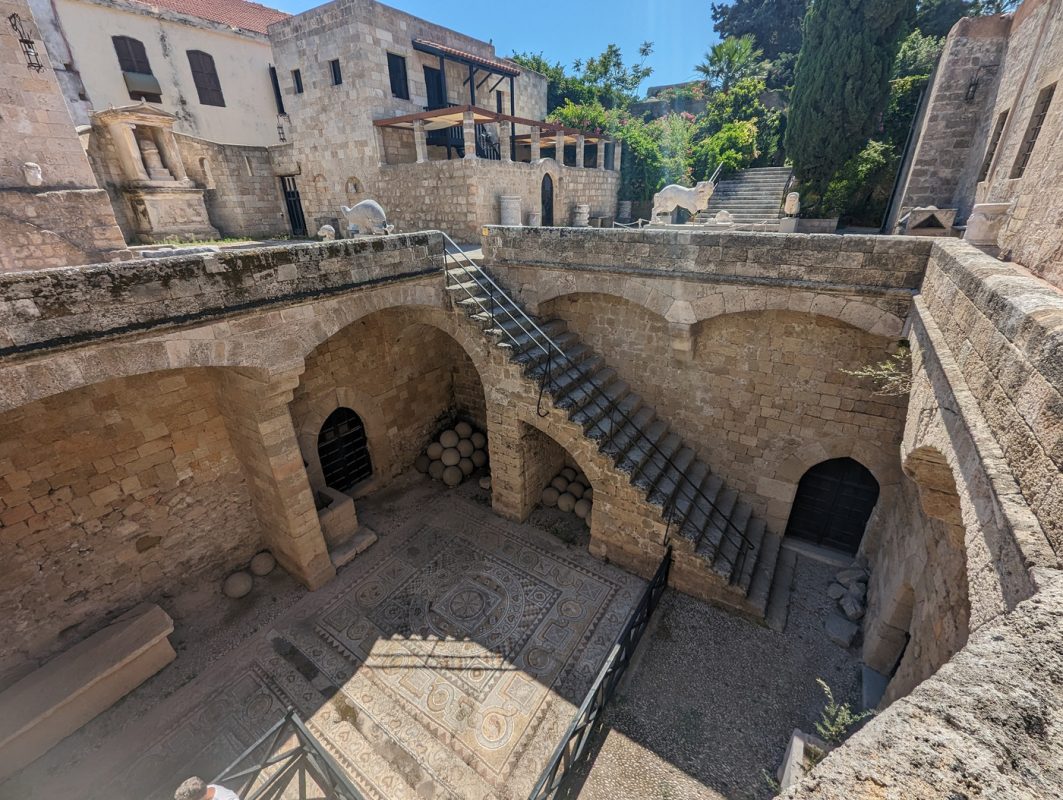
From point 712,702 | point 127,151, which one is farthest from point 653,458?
point 127,151

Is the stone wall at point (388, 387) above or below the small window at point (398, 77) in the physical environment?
below

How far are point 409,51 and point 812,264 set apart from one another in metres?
15.2

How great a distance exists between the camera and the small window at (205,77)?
17172 millimetres

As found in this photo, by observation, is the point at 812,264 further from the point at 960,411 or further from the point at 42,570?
the point at 42,570

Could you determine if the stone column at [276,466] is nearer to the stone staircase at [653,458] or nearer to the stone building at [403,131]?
the stone staircase at [653,458]

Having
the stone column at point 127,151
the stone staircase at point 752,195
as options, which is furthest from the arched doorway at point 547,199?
the stone column at point 127,151

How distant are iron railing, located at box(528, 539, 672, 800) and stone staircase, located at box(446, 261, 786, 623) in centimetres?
78

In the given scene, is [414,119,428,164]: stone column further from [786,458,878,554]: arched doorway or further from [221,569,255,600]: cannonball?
[786,458,878,554]: arched doorway

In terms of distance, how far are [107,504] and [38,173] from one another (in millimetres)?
6989

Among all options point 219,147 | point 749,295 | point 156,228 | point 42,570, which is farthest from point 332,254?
point 219,147

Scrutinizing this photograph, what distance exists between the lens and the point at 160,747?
5.18 meters

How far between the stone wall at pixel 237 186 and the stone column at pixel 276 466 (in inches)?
461

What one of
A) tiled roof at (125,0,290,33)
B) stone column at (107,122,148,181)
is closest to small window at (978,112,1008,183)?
stone column at (107,122,148,181)

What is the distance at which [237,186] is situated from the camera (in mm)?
15055
